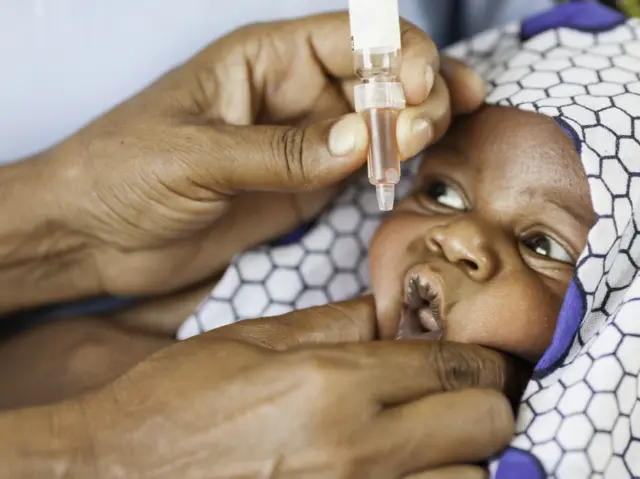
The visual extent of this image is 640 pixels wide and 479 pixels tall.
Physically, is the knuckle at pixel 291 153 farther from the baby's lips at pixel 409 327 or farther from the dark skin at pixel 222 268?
the baby's lips at pixel 409 327

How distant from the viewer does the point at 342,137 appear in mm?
888

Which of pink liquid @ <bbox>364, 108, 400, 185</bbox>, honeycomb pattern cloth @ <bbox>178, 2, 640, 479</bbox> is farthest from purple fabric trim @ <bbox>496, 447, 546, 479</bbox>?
pink liquid @ <bbox>364, 108, 400, 185</bbox>

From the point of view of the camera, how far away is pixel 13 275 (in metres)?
1.26

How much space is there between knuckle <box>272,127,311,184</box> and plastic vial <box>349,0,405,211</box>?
4.2 inches

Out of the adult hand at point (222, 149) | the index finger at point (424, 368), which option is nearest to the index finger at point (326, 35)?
the adult hand at point (222, 149)

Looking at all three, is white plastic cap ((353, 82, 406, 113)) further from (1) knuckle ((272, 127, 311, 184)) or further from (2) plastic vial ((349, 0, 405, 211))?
(1) knuckle ((272, 127, 311, 184))

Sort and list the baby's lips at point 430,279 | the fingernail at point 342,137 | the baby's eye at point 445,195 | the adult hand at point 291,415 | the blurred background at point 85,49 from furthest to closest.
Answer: the blurred background at point 85,49 → the baby's eye at point 445,195 → the baby's lips at point 430,279 → the fingernail at point 342,137 → the adult hand at point 291,415

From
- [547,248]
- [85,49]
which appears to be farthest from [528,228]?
[85,49]

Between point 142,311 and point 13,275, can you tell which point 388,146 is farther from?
point 13,275

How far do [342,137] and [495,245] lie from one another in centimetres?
29

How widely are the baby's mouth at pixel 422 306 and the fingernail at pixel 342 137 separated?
0.22m

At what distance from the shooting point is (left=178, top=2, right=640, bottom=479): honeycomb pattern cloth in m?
0.86

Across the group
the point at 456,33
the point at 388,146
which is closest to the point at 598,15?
the point at 456,33

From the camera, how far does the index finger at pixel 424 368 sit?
80 centimetres
